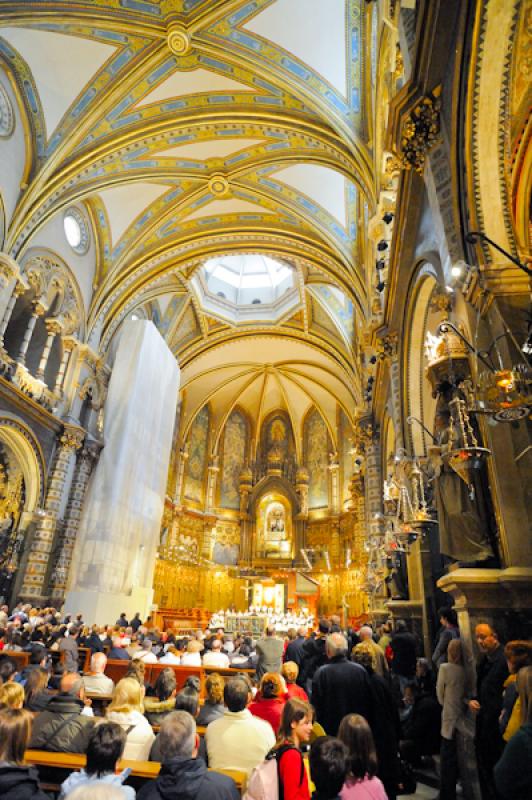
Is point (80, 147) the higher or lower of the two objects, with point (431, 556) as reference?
higher

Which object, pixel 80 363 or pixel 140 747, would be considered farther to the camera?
pixel 80 363

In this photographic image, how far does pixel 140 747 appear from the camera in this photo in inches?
122

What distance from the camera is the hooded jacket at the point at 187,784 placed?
6.86 feet

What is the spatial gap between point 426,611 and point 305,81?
463 inches

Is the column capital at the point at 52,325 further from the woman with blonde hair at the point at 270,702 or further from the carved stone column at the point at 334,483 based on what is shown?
the carved stone column at the point at 334,483

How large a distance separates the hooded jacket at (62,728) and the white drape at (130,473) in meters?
11.3

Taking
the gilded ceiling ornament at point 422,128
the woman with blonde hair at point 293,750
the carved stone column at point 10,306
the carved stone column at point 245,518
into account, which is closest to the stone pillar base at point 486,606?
the woman with blonde hair at point 293,750

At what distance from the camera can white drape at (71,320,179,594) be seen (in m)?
14.3

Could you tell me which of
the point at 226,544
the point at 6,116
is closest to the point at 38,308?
the point at 6,116

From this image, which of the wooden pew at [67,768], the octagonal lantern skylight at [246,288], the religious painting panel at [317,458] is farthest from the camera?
the religious painting panel at [317,458]

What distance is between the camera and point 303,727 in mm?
2469

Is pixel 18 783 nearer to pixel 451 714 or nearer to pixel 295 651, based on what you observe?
pixel 451 714

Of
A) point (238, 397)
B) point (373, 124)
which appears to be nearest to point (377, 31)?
point (373, 124)

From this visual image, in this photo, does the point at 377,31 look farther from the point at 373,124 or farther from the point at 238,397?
the point at 238,397
